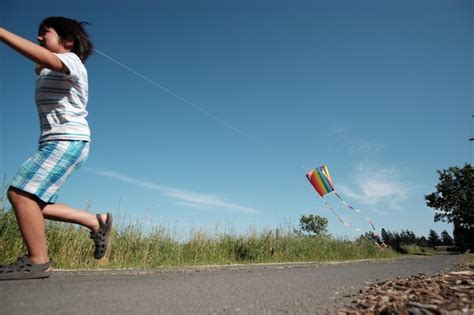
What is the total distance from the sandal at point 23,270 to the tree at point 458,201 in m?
49.7

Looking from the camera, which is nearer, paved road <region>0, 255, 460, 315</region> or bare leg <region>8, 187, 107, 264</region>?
paved road <region>0, 255, 460, 315</region>

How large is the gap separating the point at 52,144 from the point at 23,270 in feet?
3.59

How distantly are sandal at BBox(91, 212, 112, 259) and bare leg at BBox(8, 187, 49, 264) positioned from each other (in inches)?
18.9

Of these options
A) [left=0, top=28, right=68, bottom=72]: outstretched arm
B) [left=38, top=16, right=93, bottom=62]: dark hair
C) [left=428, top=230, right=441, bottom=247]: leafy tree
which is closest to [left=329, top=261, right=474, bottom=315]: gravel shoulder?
[left=0, top=28, right=68, bottom=72]: outstretched arm

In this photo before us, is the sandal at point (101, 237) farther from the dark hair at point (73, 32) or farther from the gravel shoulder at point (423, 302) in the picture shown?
the gravel shoulder at point (423, 302)

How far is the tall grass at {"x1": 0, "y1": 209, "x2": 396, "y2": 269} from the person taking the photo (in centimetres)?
620

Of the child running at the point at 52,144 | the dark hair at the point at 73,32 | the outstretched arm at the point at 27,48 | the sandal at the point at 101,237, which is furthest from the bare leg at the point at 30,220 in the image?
the dark hair at the point at 73,32

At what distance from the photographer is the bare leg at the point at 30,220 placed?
273cm

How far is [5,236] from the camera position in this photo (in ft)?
19.0

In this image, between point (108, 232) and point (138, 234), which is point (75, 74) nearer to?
point (108, 232)

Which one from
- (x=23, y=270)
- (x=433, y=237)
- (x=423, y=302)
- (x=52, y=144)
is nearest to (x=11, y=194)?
(x=52, y=144)

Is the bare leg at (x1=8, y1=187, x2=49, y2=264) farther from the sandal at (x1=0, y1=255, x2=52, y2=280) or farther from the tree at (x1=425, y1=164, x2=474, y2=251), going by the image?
the tree at (x1=425, y1=164, x2=474, y2=251)

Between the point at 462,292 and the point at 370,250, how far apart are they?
20.0 meters

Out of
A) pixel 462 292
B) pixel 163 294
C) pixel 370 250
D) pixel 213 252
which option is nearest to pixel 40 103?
pixel 163 294
